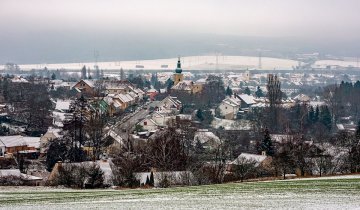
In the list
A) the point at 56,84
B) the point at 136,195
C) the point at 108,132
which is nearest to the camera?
the point at 136,195

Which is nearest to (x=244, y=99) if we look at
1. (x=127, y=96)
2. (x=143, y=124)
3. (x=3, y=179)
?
(x=127, y=96)

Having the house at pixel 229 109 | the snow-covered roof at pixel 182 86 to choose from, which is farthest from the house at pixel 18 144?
the snow-covered roof at pixel 182 86

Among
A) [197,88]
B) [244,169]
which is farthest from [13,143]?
[197,88]

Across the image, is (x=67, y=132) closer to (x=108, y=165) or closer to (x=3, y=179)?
(x=108, y=165)

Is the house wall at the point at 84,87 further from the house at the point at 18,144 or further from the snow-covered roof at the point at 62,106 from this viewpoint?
the house at the point at 18,144

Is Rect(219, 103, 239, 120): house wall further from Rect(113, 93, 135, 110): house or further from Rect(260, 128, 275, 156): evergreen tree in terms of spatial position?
Rect(260, 128, 275, 156): evergreen tree

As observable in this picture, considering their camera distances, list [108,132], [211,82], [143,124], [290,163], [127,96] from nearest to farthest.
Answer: [290,163] → [108,132] → [143,124] → [127,96] → [211,82]

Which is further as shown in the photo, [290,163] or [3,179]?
[290,163]

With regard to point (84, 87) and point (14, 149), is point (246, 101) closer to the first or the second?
point (84, 87)
